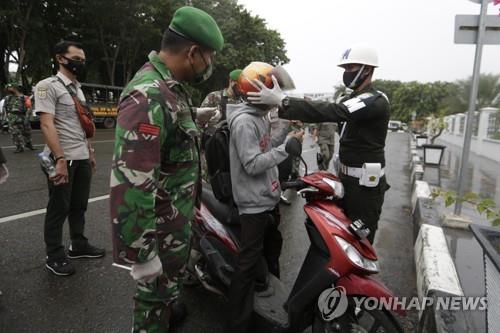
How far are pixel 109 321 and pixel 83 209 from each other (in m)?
1.22

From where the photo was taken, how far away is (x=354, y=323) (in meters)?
1.82

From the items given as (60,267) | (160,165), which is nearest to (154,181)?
(160,165)

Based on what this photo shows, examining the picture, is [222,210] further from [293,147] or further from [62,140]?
[62,140]

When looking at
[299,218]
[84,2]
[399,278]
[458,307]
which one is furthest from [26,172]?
[84,2]

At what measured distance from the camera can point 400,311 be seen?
5.89 feet

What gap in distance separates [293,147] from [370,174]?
76 cm

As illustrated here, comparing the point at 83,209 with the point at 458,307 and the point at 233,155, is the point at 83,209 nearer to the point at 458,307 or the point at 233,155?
the point at 233,155

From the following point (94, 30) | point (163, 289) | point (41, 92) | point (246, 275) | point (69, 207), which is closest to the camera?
point (163, 289)

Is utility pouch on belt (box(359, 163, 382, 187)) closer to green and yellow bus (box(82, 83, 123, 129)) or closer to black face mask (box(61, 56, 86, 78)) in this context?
black face mask (box(61, 56, 86, 78))

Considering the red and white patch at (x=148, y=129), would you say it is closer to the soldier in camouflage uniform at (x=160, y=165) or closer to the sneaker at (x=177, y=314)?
the soldier in camouflage uniform at (x=160, y=165)

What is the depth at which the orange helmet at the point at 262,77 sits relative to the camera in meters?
1.99

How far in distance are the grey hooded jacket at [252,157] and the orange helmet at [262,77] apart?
0.41 feet

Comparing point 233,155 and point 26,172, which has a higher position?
point 233,155

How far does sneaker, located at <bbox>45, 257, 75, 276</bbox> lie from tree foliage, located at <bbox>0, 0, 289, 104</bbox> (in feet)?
52.1
